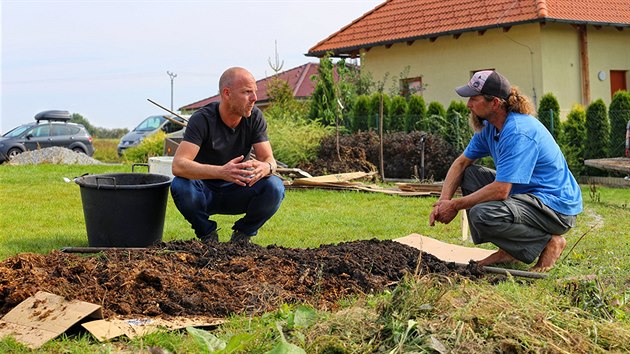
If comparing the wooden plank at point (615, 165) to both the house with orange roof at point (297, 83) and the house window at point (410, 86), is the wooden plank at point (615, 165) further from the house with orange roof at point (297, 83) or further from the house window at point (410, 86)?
the house with orange roof at point (297, 83)

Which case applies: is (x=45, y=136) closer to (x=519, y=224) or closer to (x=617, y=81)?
(x=617, y=81)

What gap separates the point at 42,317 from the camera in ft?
11.9

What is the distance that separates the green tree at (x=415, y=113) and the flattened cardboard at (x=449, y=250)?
10616 millimetres

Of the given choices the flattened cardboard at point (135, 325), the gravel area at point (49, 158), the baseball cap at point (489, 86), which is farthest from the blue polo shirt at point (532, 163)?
the gravel area at point (49, 158)

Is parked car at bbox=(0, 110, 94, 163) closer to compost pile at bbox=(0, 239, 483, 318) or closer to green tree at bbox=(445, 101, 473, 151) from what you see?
green tree at bbox=(445, 101, 473, 151)

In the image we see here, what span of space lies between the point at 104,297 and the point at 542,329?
7.00ft

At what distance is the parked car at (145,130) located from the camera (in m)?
26.6

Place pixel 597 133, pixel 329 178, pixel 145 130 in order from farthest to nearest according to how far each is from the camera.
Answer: pixel 145 130 → pixel 597 133 → pixel 329 178

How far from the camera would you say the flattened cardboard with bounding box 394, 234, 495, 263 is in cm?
571

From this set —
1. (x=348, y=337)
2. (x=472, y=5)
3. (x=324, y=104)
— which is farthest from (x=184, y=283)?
(x=472, y=5)

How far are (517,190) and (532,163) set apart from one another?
0.34 metres

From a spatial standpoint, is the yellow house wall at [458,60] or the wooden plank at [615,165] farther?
the yellow house wall at [458,60]

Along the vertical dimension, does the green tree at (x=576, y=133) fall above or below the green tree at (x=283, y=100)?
below

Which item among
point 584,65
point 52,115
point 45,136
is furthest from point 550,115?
point 52,115
